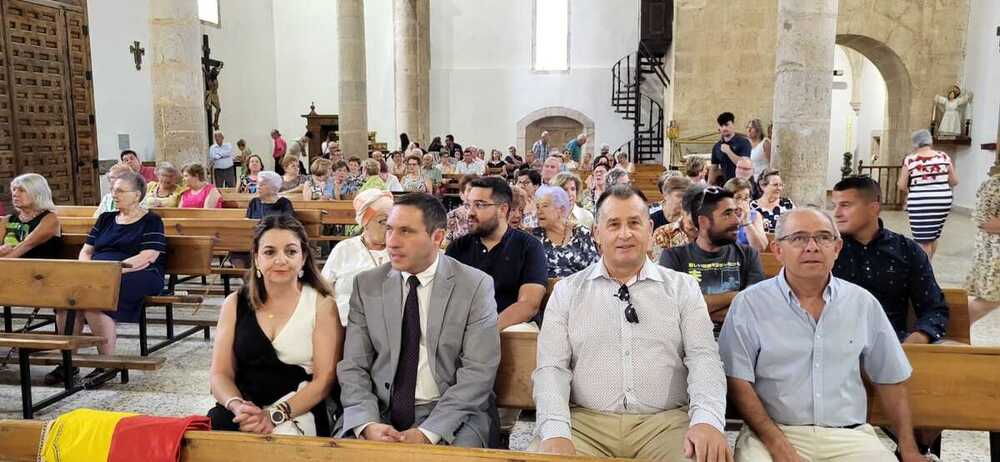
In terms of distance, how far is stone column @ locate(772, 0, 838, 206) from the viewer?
749cm

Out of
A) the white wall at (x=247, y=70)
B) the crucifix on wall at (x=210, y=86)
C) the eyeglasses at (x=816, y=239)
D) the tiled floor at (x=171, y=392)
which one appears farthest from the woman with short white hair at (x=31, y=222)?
the white wall at (x=247, y=70)

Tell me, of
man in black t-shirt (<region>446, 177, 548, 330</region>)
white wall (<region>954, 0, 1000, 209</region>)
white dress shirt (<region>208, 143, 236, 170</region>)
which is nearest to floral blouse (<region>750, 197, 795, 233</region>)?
man in black t-shirt (<region>446, 177, 548, 330</region>)

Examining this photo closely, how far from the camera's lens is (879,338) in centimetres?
242

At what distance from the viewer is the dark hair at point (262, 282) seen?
281cm

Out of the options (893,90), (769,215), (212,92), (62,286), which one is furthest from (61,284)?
(893,90)

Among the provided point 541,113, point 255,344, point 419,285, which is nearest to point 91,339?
point 255,344

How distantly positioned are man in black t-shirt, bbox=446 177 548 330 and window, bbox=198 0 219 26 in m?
15.7

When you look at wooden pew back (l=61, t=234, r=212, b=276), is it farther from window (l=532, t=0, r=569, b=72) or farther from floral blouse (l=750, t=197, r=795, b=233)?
window (l=532, t=0, r=569, b=72)

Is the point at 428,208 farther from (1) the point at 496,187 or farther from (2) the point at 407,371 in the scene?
(1) the point at 496,187

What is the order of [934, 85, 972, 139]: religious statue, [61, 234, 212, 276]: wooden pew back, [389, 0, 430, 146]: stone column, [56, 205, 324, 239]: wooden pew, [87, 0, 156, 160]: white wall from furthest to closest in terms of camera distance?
[389, 0, 430, 146]: stone column, [934, 85, 972, 139]: religious statue, [87, 0, 156, 160]: white wall, [56, 205, 324, 239]: wooden pew, [61, 234, 212, 276]: wooden pew back

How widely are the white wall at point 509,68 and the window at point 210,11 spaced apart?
7129 mm

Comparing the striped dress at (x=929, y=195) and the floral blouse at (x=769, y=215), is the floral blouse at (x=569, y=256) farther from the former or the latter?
the striped dress at (x=929, y=195)

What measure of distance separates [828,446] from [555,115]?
838 inches

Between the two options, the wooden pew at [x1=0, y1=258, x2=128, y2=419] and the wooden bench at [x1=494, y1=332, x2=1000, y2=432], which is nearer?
the wooden bench at [x1=494, y1=332, x2=1000, y2=432]
